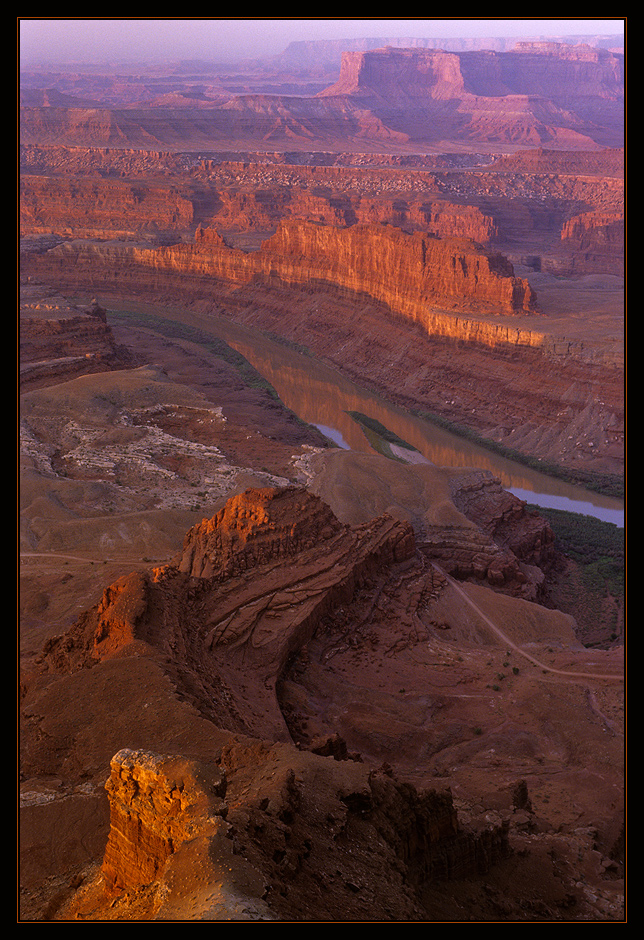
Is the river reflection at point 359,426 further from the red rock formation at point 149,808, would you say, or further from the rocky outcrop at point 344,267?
A: the red rock formation at point 149,808

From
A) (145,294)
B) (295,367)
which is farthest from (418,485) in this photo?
(145,294)

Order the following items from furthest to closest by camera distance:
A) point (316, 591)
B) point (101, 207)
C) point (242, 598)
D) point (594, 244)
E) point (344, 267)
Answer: point (101, 207), point (594, 244), point (344, 267), point (316, 591), point (242, 598)

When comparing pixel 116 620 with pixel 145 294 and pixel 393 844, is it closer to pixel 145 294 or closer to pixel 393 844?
pixel 393 844

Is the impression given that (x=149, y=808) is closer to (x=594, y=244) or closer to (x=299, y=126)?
(x=594, y=244)

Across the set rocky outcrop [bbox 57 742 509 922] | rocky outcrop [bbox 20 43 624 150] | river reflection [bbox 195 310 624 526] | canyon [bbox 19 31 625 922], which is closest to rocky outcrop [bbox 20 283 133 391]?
canyon [bbox 19 31 625 922]

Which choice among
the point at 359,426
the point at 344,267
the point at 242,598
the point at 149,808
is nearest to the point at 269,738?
the point at 242,598

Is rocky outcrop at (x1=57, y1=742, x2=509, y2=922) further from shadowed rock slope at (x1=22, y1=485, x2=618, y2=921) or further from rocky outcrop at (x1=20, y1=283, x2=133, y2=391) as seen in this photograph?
rocky outcrop at (x1=20, y1=283, x2=133, y2=391)

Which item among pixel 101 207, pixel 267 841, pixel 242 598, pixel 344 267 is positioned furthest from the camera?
pixel 101 207
